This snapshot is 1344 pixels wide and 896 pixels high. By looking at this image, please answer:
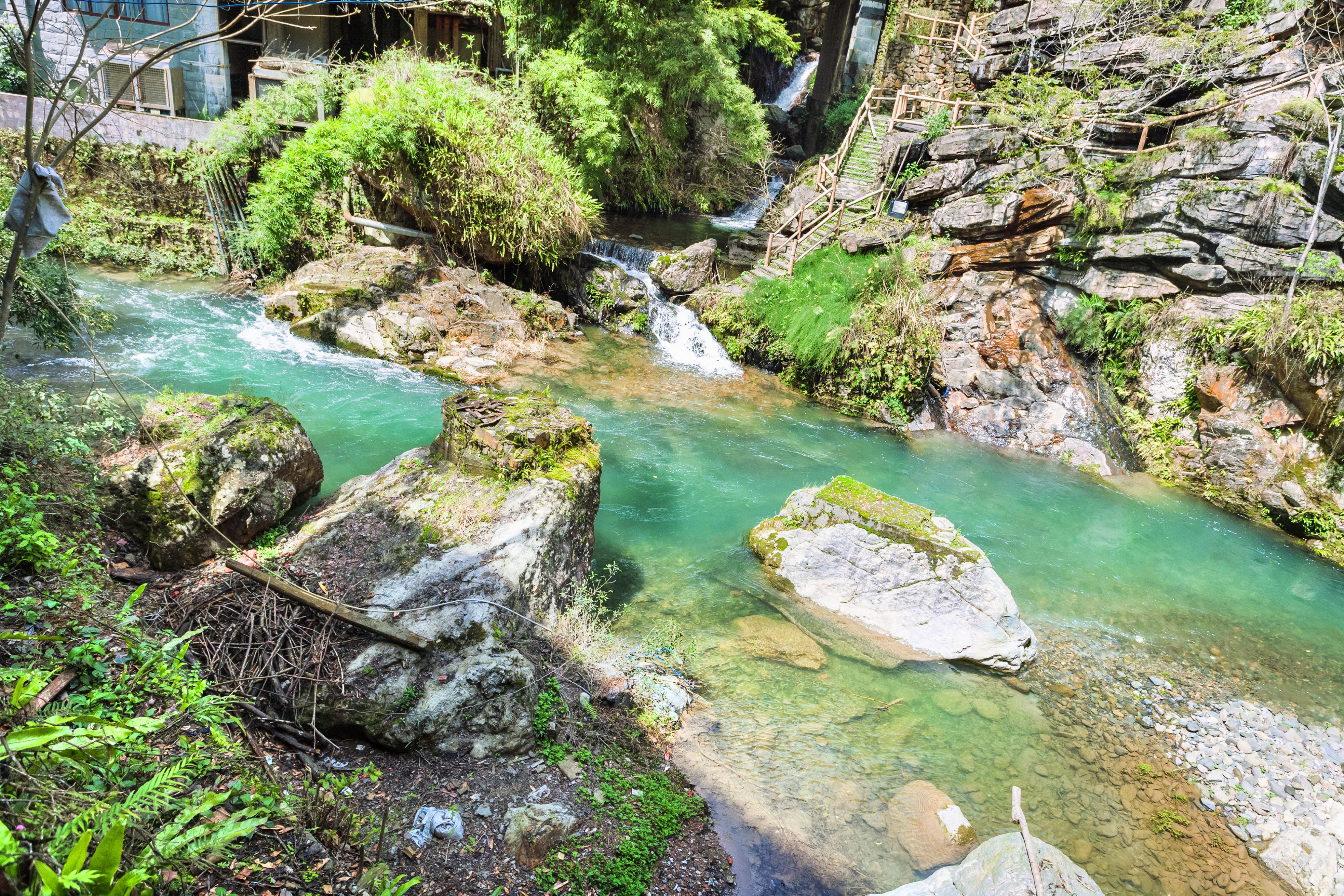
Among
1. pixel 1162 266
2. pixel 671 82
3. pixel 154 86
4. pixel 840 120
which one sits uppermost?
pixel 671 82

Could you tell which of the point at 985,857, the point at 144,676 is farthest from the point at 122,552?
the point at 985,857

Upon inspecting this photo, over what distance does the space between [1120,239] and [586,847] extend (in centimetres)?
1315

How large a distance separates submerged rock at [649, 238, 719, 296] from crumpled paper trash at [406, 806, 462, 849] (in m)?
12.0

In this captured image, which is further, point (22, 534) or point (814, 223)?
point (814, 223)

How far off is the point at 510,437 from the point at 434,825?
3.15 m

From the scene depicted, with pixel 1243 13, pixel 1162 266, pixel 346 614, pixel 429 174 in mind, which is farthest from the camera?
pixel 1243 13

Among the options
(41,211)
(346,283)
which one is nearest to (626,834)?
(41,211)

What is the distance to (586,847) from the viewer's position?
3658 millimetres

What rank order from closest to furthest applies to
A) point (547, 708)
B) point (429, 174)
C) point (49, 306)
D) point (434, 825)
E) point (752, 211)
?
point (434, 825), point (547, 708), point (49, 306), point (429, 174), point (752, 211)

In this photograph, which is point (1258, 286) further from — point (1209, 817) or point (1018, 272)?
point (1209, 817)

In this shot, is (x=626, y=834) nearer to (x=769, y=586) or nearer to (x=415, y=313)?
(x=769, y=586)

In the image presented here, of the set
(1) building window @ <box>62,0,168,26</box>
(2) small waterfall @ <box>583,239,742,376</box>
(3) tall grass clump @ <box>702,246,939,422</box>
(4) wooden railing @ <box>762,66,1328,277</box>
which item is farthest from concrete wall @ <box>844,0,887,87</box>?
(1) building window @ <box>62,0,168,26</box>

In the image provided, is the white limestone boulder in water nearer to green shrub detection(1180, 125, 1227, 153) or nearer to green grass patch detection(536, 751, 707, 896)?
green grass patch detection(536, 751, 707, 896)

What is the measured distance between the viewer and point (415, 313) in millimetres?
11766
